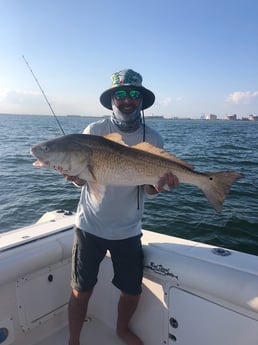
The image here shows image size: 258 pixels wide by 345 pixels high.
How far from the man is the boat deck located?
0.45 meters

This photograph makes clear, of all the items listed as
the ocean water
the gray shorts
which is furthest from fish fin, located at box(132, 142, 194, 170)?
the ocean water

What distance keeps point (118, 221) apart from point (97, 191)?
1.19ft

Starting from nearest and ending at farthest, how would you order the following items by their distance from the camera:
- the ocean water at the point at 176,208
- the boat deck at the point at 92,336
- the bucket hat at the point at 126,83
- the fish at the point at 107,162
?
the fish at the point at 107,162
the bucket hat at the point at 126,83
the boat deck at the point at 92,336
the ocean water at the point at 176,208

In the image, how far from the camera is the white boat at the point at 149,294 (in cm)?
290

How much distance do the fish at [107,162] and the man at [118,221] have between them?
14 cm

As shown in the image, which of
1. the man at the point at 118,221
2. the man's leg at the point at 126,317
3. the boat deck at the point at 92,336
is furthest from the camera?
the boat deck at the point at 92,336

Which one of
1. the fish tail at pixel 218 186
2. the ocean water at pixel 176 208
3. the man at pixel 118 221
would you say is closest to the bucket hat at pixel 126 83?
the man at pixel 118 221

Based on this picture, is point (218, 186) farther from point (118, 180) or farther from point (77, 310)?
point (77, 310)

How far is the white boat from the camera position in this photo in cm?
290

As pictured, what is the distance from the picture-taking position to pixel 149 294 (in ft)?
11.9

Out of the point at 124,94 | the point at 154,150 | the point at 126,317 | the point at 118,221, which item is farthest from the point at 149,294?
the point at 124,94

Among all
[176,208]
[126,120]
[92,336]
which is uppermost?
[126,120]

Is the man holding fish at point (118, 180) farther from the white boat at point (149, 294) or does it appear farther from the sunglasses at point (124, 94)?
the white boat at point (149, 294)

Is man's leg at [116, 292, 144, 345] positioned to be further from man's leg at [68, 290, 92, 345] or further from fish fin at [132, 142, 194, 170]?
fish fin at [132, 142, 194, 170]
